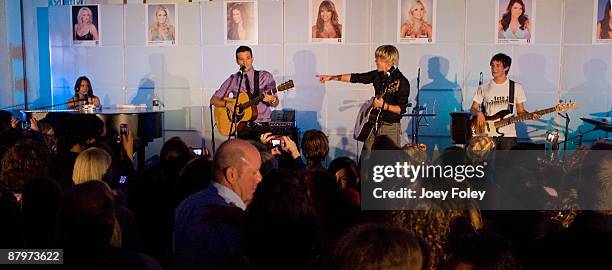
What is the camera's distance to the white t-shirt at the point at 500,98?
24.8ft

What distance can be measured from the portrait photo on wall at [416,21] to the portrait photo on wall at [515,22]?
3.25 feet

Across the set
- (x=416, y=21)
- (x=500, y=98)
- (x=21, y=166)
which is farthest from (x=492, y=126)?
(x=21, y=166)

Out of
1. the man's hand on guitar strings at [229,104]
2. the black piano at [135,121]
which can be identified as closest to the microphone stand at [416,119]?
the man's hand on guitar strings at [229,104]

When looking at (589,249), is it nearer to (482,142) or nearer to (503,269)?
(503,269)

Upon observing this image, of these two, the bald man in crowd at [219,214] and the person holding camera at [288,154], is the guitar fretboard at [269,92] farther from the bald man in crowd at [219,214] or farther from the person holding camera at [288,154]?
the bald man in crowd at [219,214]

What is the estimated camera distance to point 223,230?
96.8 inches

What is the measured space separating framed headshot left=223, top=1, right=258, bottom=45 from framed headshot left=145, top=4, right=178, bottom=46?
3.24 feet

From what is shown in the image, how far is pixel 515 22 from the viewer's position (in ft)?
30.3

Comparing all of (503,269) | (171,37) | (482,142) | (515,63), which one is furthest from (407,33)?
(503,269)

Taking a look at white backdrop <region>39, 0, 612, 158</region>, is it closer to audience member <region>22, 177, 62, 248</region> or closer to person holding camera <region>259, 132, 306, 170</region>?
person holding camera <region>259, 132, 306, 170</region>

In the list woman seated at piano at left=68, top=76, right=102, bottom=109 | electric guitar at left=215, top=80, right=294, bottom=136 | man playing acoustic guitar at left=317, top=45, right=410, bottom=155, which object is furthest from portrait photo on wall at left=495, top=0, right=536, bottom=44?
woman seated at piano at left=68, top=76, right=102, bottom=109

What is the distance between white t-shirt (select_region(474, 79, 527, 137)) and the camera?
24.8 feet

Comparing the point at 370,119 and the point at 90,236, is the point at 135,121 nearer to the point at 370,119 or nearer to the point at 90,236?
the point at 370,119

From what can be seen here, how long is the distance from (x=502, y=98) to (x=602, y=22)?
2.67 metres
